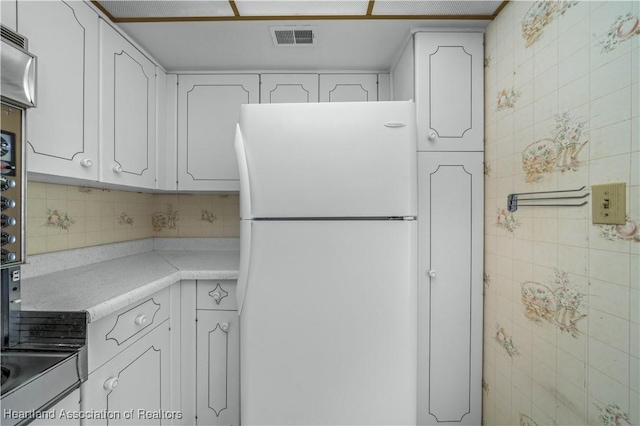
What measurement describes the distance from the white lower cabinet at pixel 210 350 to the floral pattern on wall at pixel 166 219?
786 millimetres

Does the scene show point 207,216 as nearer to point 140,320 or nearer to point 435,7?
point 140,320

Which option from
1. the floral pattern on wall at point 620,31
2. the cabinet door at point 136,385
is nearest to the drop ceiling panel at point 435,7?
the floral pattern on wall at point 620,31

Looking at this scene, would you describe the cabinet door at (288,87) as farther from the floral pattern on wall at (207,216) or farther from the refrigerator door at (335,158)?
the floral pattern on wall at (207,216)

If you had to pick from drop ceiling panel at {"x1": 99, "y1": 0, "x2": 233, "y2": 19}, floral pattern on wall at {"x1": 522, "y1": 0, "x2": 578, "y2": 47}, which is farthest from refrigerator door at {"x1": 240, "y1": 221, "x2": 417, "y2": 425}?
drop ceiling panel at {"x1": 99, "y1": 0, "x2": 233, "y2": 19}

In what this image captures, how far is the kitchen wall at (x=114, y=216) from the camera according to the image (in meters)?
1.29

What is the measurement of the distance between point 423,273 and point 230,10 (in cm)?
153

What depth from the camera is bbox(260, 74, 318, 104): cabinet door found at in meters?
1.78

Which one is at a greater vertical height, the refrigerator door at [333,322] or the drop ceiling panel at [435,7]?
the drop ceiling panel at [435,7]

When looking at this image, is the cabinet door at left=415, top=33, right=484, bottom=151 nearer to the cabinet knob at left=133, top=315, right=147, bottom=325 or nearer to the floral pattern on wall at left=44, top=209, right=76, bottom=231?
the cabinet knob at left=133, top=315, right=147, bottom=325

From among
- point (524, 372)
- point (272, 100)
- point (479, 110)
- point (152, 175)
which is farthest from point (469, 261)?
point (152, 175)

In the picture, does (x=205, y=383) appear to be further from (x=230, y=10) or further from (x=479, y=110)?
(x=479, y=110)

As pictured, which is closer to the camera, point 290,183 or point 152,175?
point 290,183

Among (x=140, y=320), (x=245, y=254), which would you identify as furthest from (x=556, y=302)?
(x=140, y=320)

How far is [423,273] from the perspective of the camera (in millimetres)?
1429
